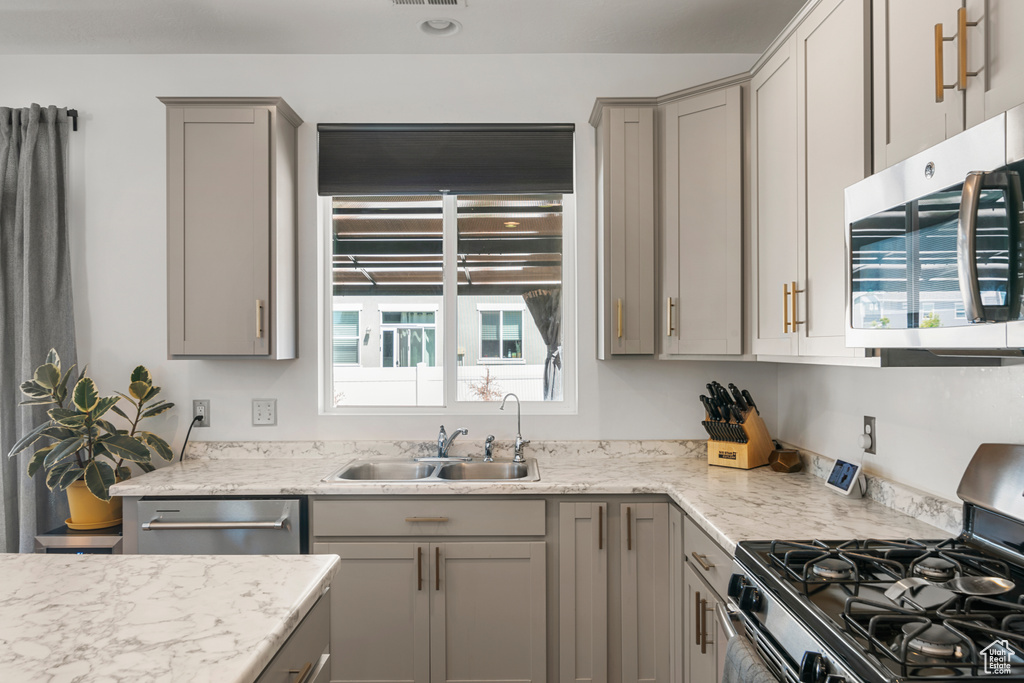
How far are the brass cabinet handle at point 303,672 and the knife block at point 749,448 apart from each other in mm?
1806

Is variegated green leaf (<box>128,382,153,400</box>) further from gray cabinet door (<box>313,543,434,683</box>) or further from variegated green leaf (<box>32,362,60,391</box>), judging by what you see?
gray cabinet door (<box>313,543,434,683</box>)

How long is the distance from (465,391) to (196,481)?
1.17 meters

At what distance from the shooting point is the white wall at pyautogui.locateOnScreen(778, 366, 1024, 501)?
1.50 m

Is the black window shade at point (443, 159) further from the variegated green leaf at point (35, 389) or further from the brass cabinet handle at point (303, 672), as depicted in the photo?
the brass cabinet handle at point (303, 672)

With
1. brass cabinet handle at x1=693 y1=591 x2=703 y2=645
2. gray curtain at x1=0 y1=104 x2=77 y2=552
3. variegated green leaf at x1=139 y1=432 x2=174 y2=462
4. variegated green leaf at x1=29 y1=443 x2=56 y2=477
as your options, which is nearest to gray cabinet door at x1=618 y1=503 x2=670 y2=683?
brass cabinet handle at x1=693 y1=591 x2=703 y2=645

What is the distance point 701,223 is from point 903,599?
1.59 m

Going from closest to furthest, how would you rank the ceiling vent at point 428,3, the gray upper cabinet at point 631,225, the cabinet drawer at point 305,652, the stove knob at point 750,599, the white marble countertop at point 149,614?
1. the white marble countertop at point 149,614
2. the cabinet drawer at point 305,652
3. the stove knob at point 750,599
4. the ceiling vent at point 428,3
5. the gray upper cabinet at point 631,225

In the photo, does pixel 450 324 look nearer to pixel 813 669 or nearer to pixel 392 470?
pixel 392 470

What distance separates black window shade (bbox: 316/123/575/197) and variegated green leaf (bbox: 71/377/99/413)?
123cm

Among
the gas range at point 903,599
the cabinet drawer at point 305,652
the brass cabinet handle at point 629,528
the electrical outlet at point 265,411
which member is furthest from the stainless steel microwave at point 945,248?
the electrical outlet at point 265,411

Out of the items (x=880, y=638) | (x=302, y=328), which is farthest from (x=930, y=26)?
(x=302, y=328)

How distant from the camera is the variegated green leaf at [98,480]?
2357mm

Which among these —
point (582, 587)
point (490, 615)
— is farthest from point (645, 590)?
point (490, 615)

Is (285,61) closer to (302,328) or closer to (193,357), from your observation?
(302,328)
